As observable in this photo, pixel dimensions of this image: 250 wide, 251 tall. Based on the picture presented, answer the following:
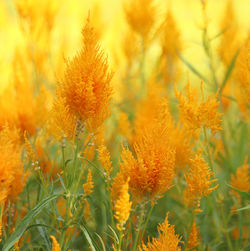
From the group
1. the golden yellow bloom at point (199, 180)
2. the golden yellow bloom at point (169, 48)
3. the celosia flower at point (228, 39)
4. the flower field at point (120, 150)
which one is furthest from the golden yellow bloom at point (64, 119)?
the celosia flower at point (228, 39)

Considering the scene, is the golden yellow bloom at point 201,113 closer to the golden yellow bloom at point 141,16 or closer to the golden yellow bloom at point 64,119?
the golden yellow bloom at point 64,119

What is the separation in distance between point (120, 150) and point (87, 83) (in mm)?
287

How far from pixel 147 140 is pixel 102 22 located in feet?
3.76

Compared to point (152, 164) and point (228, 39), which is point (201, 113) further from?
point (228, 39)

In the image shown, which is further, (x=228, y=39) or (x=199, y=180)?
(x=228, y=39)

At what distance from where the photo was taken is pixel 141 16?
4.51 feet

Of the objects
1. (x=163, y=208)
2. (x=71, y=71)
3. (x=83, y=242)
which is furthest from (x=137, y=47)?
(x=71, y=71)

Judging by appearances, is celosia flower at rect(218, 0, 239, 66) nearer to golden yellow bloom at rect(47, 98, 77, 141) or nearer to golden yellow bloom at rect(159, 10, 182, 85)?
golden yellow bloom at rect(159, 10, 182, 85)

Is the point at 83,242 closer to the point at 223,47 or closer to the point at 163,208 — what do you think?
the point at 163,208

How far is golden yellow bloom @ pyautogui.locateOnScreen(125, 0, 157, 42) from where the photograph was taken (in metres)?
1.36

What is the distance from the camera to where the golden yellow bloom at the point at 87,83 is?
63cm

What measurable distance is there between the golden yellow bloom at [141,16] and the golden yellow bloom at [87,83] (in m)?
0.75

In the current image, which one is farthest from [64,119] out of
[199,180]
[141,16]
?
[141,16]

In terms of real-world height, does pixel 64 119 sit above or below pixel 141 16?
below
